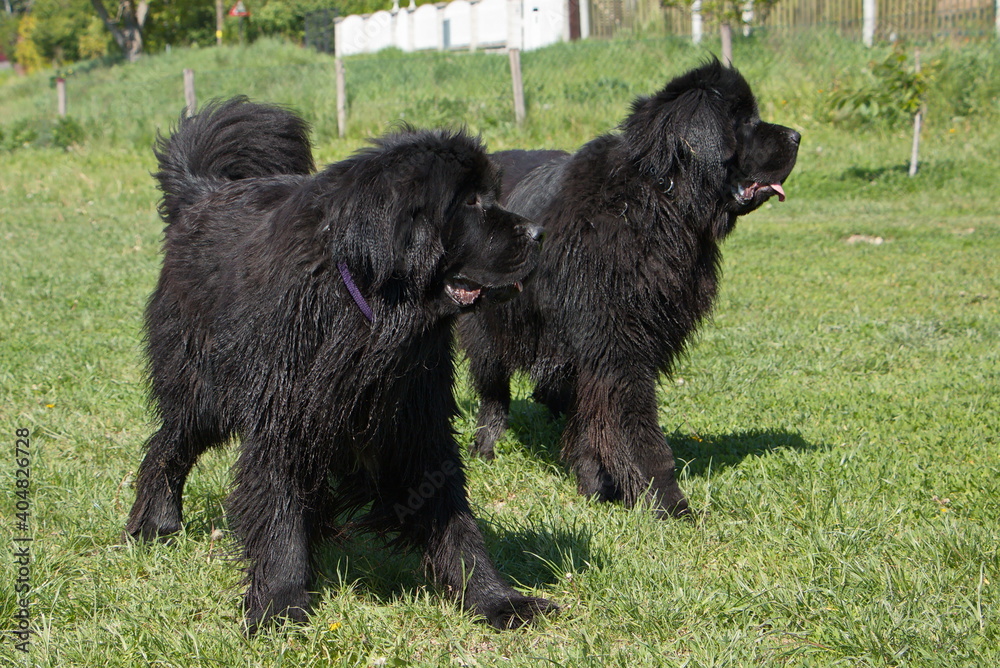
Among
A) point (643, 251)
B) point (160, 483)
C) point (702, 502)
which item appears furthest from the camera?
point (643, 251)

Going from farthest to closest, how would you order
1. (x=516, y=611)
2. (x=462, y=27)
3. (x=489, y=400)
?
(x=462, y=27), (x=489, y=400), (x=516, y=611)

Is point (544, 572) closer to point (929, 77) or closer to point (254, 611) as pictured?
point (254, 611)

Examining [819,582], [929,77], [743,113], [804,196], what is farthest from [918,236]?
[819,582]

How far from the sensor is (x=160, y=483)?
3.72m

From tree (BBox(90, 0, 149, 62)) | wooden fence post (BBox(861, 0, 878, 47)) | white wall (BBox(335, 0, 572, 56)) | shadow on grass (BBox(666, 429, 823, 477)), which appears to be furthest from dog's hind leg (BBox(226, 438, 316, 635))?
tree (BBox(90, 0, 149, 62))

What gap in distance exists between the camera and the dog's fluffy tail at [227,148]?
3924mm

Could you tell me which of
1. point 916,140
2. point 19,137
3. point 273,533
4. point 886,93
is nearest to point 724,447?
point 273,533

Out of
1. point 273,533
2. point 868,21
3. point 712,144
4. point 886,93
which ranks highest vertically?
point 868,21

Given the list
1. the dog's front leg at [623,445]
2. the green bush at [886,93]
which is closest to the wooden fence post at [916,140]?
the green bush at [886,93]

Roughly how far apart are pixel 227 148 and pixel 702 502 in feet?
8.63

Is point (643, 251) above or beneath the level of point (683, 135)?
beneath

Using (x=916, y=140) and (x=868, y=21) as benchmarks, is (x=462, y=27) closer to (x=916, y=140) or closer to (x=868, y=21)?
(x=868, y=21)

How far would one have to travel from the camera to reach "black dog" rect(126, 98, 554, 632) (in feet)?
8.98

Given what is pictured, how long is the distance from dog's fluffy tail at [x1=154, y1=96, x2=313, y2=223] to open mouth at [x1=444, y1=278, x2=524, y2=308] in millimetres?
1540
